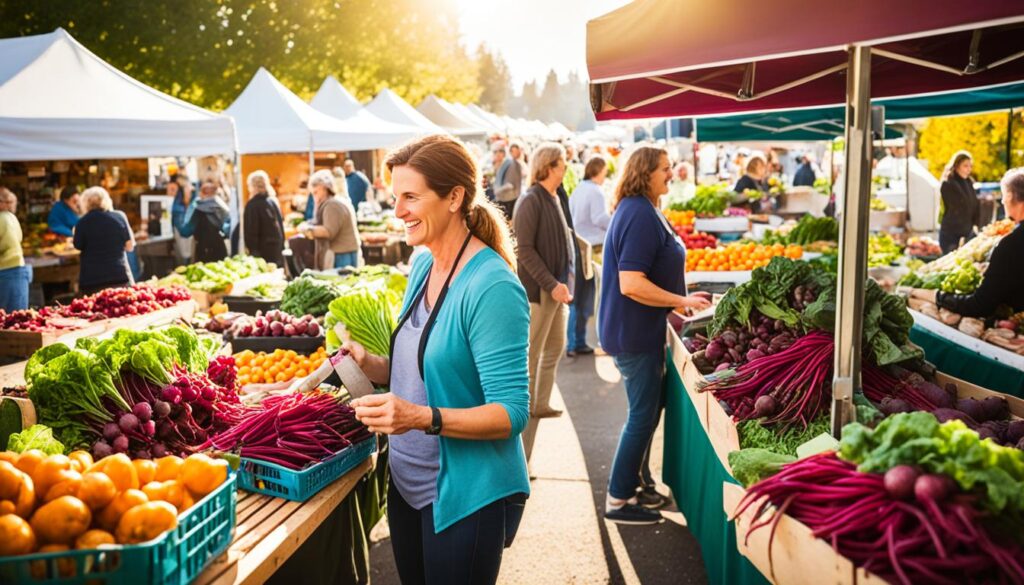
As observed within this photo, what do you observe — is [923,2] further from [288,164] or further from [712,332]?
[288,164]

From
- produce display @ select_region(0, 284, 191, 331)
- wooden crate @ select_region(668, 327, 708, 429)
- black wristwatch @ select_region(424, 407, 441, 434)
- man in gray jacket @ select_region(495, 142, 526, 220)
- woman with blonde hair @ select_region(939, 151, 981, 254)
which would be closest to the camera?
black wristwatch @ select_region(424, 407, 441, 434)

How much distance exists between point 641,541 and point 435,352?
2.77 metres

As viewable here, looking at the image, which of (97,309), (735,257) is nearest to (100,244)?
(97,309)

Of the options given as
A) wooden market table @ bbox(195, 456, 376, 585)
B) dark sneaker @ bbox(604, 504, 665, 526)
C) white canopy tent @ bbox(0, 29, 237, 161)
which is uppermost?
white canopy tent @ bbox(0, 29, 237, 161)

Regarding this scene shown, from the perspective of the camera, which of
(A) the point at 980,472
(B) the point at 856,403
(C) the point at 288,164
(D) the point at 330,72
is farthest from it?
(D) the point at 330,72

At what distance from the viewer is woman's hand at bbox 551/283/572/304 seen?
5695 millimetres

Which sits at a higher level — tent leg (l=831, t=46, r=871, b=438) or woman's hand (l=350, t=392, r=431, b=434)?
tent leg (l=831, t=46, r=871, b=438)

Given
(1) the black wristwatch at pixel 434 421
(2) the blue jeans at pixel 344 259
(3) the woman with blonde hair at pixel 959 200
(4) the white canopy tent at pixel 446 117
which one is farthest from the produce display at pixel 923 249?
(4) the white canopy tent at pixel 446 117

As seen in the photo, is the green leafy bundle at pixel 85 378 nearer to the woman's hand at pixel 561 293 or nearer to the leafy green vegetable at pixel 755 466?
the leafy green vegetable at pixel 755 466

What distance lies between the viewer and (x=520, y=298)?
92.1 inches

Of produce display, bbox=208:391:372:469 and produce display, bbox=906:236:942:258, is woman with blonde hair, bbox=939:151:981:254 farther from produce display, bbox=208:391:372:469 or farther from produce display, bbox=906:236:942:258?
produce display, bbox=208:391:372:469

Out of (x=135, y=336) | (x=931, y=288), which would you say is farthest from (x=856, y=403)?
(x=931, y=288)

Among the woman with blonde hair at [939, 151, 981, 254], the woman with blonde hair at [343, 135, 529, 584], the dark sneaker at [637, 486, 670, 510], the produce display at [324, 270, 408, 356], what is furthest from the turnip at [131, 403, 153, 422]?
the woman with blonde hair at [939, 151, 981, 254]

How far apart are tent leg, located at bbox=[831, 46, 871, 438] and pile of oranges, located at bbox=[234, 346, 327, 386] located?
114 inches
